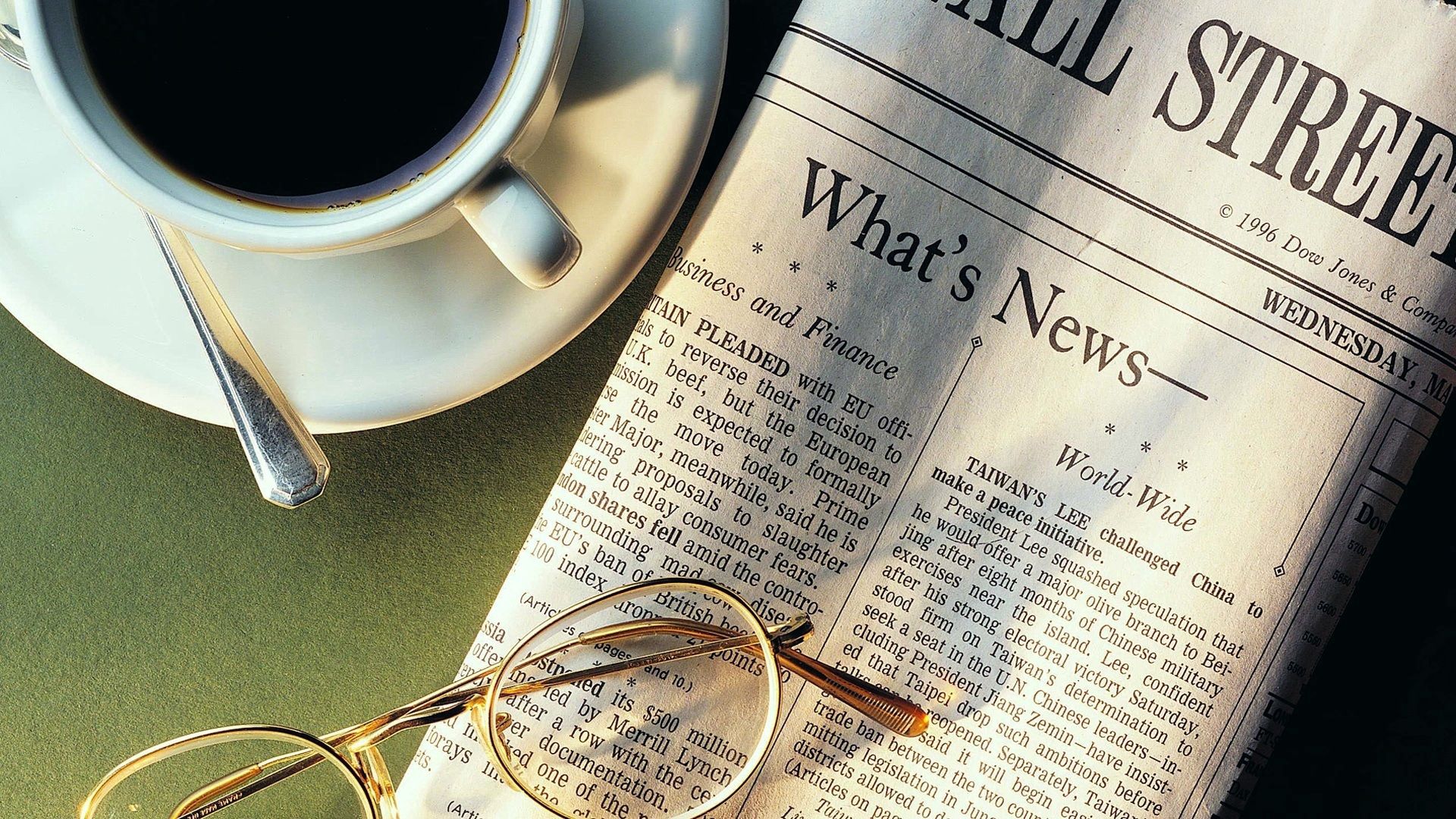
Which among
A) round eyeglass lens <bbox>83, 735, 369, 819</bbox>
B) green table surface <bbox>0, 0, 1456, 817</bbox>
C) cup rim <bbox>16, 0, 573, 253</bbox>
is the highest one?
cup rim <bbox>16, 0, 573, 253</bbox>

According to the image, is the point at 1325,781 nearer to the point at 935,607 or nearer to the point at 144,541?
the point at 935,607

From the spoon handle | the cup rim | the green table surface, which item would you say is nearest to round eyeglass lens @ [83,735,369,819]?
the green table surface

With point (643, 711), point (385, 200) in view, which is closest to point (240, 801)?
point (643, 711)

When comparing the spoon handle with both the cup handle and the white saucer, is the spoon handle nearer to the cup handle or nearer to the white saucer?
the white saucer

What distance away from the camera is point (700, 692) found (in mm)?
404

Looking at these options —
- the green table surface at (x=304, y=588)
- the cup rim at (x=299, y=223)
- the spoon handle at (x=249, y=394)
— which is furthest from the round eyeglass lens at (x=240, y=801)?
the cup rim at (x=299, y=223)

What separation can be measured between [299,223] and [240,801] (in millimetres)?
302

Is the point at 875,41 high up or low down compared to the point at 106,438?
up

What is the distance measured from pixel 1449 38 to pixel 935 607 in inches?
12.1

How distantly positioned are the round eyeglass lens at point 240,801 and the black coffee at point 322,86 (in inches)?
10.7

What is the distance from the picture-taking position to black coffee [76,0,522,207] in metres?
0.34

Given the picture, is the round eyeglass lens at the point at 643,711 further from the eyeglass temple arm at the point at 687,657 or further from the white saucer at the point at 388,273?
the white saucer at the point at 388,273

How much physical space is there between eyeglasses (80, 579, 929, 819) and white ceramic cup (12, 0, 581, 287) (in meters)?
0.17

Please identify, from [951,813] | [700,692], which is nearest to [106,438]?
[700,692]
